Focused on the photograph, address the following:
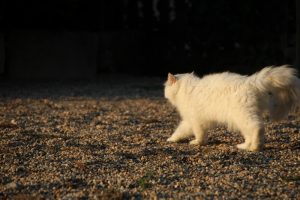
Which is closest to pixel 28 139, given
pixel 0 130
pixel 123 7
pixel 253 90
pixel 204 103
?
pixel 0 130

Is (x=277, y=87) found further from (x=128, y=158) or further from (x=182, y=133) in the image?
(x=128, y=158)

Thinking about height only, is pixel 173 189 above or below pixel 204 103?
below

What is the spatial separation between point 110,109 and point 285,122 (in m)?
3.34

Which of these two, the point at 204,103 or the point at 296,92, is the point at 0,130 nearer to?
the point at 204,103

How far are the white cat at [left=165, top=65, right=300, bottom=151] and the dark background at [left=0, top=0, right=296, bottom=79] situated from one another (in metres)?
9.02

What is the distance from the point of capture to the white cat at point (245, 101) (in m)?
7.05

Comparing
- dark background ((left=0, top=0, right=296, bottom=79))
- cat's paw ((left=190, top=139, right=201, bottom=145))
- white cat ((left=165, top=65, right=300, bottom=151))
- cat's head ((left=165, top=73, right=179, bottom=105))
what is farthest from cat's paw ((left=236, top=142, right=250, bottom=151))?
dark background ((left=0, top=0, right=296, bottom=79))

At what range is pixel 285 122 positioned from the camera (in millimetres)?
9578

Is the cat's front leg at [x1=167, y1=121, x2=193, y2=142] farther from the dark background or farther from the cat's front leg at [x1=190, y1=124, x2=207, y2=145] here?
the dark background

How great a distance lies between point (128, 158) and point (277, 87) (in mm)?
1932

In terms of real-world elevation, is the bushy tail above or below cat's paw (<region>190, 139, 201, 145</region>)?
above

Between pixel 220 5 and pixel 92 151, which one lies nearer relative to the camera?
pixel 92 151

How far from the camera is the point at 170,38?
58.3ft

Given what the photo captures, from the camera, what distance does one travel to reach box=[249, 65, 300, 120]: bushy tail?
23.4 feet
